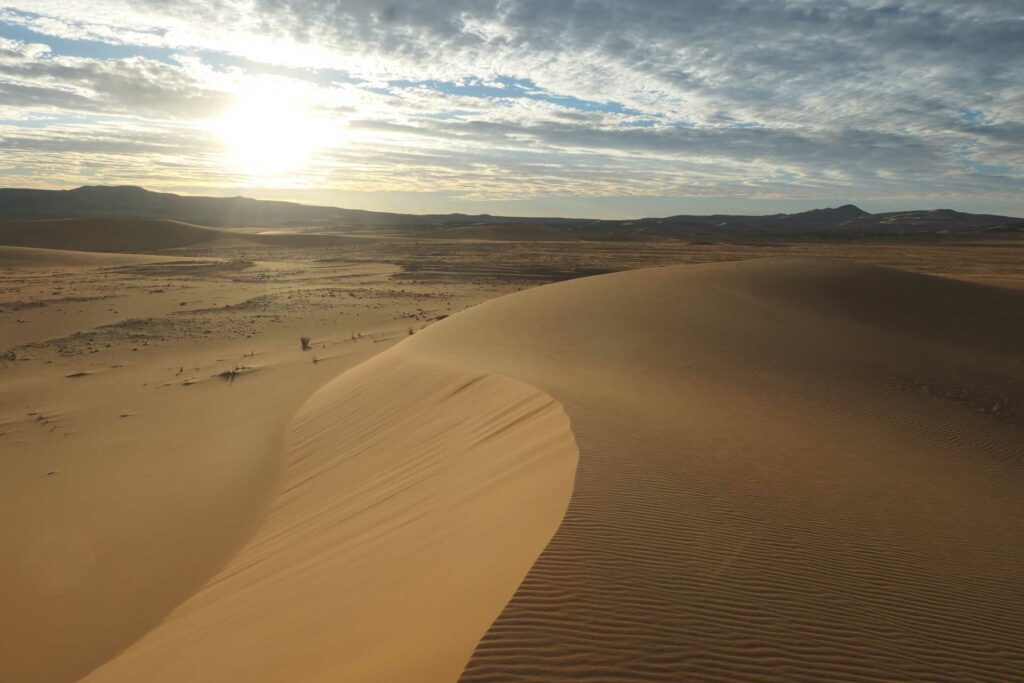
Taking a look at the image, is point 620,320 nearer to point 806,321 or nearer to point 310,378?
point 806,321

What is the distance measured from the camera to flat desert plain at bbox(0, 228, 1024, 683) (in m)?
3.49

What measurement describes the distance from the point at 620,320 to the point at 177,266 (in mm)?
35132

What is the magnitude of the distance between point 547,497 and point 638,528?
30.7 inches

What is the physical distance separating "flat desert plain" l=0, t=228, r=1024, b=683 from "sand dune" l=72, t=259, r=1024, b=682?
3 centimetres

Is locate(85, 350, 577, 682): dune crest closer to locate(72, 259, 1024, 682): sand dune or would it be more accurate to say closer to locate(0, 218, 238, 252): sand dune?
locate(72, 259, 1024, 682): sand dune

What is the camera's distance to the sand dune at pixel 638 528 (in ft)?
10.9

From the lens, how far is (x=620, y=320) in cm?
1469

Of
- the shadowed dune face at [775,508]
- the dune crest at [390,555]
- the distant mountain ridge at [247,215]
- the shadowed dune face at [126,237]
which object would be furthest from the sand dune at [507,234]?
the dune crest at [390,555]

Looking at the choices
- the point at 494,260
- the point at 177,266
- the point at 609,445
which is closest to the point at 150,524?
the point at 609,445

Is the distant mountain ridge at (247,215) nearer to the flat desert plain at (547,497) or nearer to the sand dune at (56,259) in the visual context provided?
the sand dune at (56,259)

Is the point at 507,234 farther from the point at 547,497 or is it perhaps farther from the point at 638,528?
the point at 638,528

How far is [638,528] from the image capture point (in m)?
4.36

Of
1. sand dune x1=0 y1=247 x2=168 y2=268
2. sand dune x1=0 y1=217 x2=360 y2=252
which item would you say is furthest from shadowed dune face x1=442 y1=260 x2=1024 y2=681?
sand dune x1=0 y1=217 x2=360 y2=252

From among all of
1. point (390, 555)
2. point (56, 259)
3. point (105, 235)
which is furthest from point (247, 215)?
point (390, 555)
